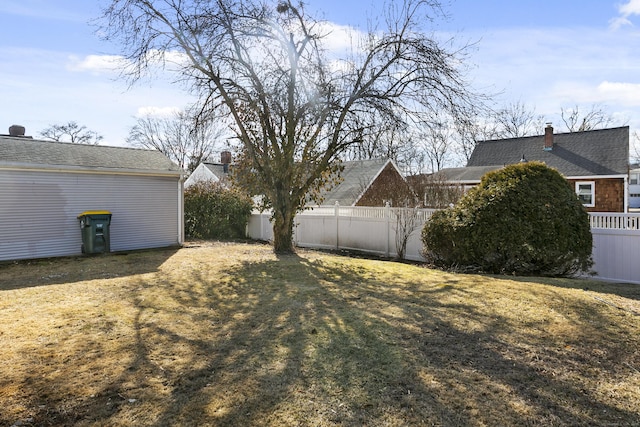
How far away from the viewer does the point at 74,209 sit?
11016 mm

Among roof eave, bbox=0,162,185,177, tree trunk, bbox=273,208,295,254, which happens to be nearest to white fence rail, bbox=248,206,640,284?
tree trunk, bbox=273,208,295,254

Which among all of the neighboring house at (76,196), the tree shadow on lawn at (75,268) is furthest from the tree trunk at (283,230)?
the neighboring house at (76,196)

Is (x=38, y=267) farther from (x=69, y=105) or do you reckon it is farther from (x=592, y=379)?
(x=592, y=379)

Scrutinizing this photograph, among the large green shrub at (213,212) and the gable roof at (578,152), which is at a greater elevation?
the gable roof at (578,152)

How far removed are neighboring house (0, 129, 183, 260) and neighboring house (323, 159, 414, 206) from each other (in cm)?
826

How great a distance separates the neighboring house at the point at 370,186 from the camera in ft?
63.2

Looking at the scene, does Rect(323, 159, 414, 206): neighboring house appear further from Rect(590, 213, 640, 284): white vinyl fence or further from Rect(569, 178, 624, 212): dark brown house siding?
Rect(590, 213, 640, 284): white vinyl fence

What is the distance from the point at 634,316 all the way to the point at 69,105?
554 inches

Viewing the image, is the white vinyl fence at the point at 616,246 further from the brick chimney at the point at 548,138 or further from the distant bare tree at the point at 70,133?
the distant bare tree at the point at 70,133

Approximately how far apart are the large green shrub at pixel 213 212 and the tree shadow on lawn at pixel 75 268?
186 inches

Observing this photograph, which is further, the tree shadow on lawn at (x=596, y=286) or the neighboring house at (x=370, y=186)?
the neighboring house at (x=370, y=186)

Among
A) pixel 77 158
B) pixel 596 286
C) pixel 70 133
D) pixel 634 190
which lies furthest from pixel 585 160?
pixel 70 133

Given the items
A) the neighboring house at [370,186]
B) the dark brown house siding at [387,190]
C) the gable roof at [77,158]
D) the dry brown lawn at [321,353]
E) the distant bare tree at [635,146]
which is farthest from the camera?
the distant bare tree at [635,146]

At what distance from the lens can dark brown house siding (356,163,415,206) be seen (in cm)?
→ 1812
